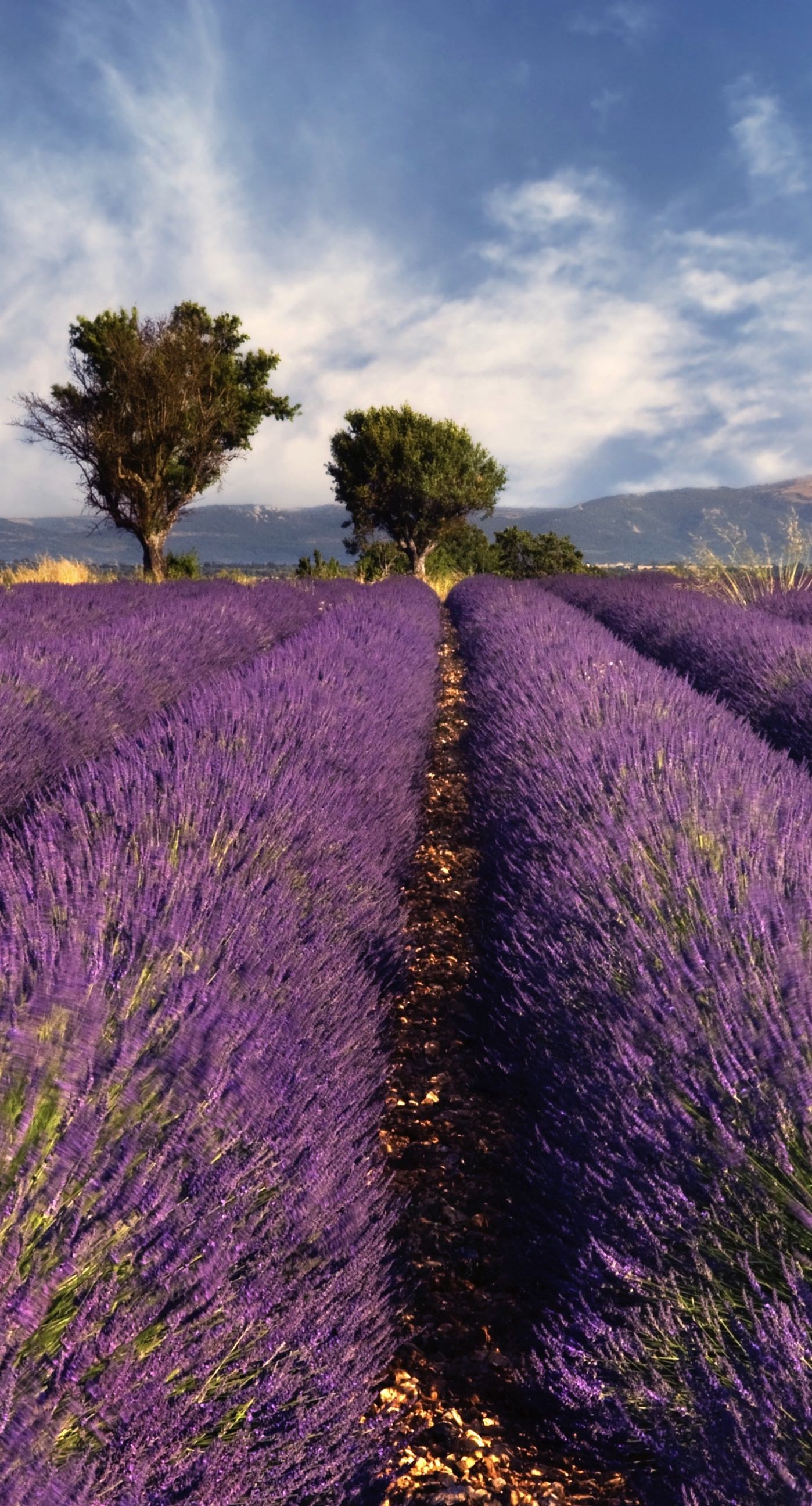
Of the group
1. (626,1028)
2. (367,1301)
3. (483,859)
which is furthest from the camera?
(483,859)

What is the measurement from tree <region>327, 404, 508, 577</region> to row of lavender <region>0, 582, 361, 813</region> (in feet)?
61.6

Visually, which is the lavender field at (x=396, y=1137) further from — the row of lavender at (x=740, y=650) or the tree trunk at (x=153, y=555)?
the tree trunk at (x=153, y=555)

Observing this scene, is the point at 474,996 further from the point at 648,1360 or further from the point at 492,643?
the point at 492,643

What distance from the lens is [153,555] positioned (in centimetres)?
1897

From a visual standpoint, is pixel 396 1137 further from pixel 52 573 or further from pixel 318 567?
pixel 318 567

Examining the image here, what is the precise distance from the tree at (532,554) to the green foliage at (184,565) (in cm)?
1638

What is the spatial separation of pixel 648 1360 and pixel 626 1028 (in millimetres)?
465

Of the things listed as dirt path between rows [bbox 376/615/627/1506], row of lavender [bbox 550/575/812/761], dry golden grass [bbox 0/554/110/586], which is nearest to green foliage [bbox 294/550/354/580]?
dry golden grass [bbox 0/554/110/586]

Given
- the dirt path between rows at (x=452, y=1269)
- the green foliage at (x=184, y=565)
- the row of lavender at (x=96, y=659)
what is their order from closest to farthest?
the dirt path between rows at (x=452, y=1269)
the row of lavender at (x=96, y=659)
the green foliage at (x=184, y=565)

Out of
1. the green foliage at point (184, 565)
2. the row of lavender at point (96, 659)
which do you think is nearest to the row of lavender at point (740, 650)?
the row of lavender at point (96, 659)

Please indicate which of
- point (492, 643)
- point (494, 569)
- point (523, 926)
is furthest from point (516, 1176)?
point (494, 569)

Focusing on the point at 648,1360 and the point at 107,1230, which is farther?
the point at 648,1360

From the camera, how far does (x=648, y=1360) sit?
1.15 meters

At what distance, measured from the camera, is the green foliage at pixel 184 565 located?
2020cm
